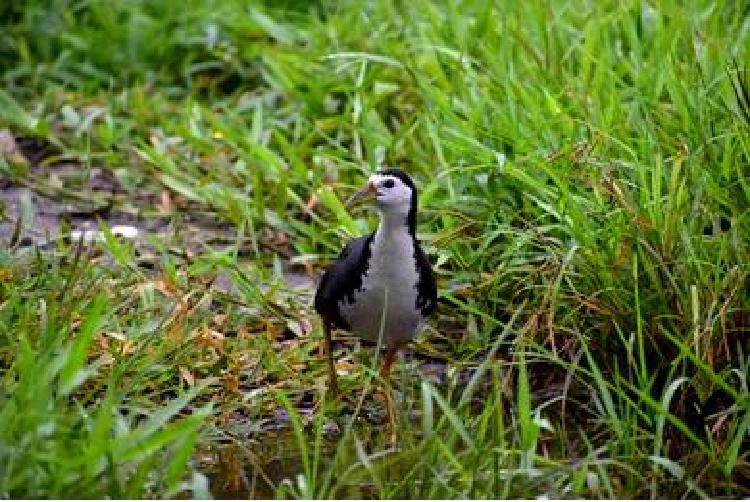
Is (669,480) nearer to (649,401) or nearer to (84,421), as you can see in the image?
(649,401)

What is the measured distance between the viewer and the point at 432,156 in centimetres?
581

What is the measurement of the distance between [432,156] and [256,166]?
0.71 meters

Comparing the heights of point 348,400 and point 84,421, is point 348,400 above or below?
below

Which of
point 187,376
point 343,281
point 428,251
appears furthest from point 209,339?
point 428,251

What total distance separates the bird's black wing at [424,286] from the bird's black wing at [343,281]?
139 mm

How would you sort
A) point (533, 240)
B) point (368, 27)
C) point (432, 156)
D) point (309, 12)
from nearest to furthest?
point (533, 240) → point (432, 156) → point (368, 27) → point (309, 12)

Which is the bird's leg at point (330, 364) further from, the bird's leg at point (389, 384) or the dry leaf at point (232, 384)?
the dry leaf at point (232, 384)

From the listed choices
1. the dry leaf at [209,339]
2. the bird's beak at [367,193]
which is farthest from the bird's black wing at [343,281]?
the dry leaf at [209,339]

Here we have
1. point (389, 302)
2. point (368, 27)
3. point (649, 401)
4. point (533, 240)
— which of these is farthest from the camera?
point (368, 27)

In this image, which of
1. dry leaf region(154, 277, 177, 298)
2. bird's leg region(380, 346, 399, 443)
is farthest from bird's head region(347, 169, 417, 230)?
dry leaf region(154, 277, 177, 298)

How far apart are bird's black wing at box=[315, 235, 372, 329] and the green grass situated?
0.82ft

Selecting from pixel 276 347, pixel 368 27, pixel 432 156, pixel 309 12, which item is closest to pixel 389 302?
pixel 276 347

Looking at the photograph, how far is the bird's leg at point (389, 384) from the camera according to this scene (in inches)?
165

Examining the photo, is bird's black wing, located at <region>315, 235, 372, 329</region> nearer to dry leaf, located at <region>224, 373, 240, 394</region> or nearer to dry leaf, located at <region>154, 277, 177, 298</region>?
dry leaf, located at <region>224, 373, 240, 394</region>
